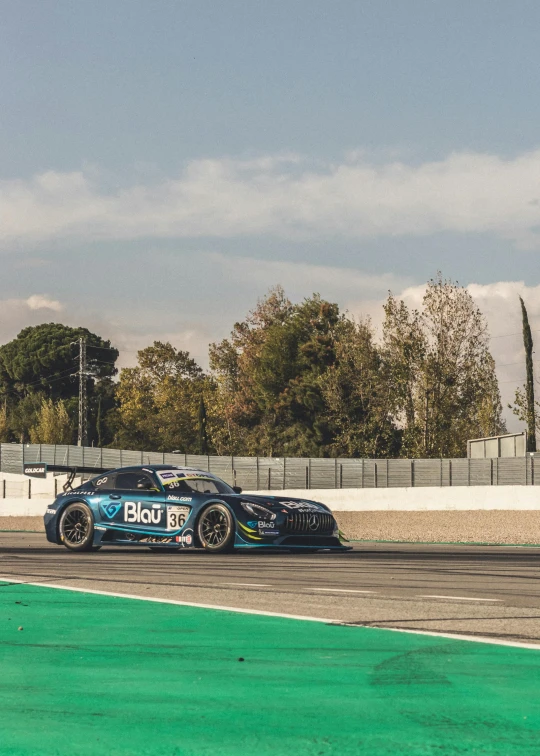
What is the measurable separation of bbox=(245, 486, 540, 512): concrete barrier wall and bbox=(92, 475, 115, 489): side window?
11.6 m

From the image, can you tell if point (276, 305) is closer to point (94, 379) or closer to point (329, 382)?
point (329, 382)

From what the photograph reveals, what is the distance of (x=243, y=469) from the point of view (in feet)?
145

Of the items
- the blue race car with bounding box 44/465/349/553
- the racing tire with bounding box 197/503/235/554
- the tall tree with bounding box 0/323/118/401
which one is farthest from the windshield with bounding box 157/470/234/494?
the tall tree with bounding box 0/323/118/401

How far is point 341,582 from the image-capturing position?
403 inches

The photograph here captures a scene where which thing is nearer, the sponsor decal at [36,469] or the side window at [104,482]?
the side window at [104,482]

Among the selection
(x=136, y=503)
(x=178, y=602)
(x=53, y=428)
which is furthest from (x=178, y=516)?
(x=53, y=428)

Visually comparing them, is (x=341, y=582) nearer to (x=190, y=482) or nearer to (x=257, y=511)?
(x=257, y=511)

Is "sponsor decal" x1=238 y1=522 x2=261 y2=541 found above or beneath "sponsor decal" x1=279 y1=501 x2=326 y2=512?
beneath

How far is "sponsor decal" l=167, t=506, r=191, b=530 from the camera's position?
15.0 metres

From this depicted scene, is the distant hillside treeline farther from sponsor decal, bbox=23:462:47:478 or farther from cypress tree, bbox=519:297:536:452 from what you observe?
sponsor decal, bbox=23:462:47:478

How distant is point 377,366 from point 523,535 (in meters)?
34.8

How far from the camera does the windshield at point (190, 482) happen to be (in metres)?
15.4

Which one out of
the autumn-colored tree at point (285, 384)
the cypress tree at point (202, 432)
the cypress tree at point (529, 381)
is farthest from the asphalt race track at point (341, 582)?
the cypress tree at point (202, 432)

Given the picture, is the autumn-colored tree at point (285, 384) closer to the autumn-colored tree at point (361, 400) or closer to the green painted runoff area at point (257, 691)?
the autumn-colored tree at point (361, 400)
